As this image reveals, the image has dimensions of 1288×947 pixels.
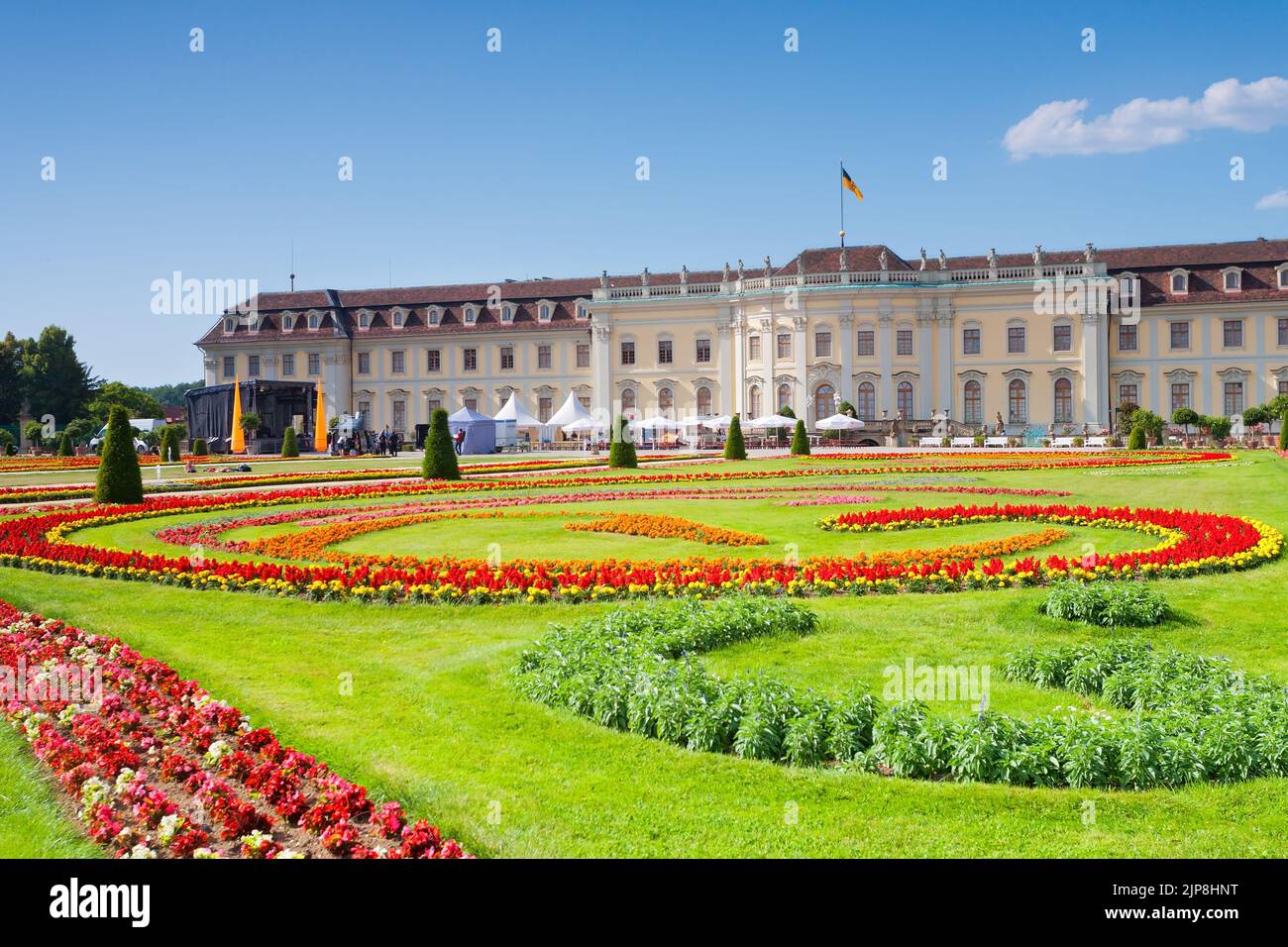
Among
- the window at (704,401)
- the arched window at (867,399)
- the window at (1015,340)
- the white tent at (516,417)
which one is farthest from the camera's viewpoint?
the window at (704,401)

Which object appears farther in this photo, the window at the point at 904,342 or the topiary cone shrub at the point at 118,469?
the window at the point at 904,342

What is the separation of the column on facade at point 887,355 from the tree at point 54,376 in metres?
55.9

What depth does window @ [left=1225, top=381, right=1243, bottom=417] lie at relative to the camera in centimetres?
5953

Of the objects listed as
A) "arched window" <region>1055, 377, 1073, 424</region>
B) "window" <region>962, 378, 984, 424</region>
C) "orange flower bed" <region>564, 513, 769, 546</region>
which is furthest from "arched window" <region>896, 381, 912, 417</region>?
"orange flower bed" <region>564, 513, 769, 546</region>

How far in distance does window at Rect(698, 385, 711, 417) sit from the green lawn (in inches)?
2115

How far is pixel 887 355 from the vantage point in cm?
6019

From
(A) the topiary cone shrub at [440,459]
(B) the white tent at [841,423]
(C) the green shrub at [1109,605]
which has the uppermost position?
(B) the white tent at [841,423]

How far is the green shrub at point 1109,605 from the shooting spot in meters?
8.94

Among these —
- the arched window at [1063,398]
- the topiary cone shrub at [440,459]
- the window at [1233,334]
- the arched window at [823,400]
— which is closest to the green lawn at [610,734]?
the topiary cone shrub at [440,459]

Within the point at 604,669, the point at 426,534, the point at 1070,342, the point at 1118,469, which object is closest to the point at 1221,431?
the point at 1070,342

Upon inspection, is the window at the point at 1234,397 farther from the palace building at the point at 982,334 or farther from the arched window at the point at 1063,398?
the arched window at the point at 1063,398

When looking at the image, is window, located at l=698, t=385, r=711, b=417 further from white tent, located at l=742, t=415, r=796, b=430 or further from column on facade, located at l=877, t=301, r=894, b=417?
column on facade, located at l=877, t=301, r=894, b=417

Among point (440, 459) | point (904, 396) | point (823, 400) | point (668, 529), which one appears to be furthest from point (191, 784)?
point (904, 396)

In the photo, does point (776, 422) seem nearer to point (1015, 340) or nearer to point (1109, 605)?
point (1015, 340)
